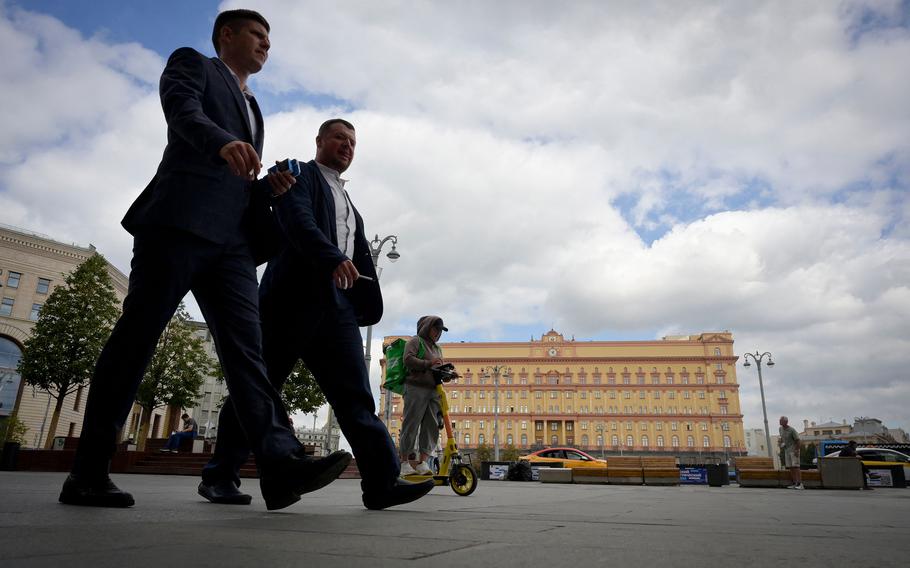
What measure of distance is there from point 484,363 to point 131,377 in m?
99.3

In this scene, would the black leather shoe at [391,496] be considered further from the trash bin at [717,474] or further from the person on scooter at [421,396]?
the trash bin at [717,474]

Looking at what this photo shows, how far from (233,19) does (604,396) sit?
98362 mm

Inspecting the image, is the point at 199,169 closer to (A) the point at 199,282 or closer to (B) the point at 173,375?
(A) the point at 199,282

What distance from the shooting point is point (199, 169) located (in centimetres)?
262

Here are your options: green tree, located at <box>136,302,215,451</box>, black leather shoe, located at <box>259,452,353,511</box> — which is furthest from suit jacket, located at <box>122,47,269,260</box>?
green tree, located at <box>136,302,215,451</box>

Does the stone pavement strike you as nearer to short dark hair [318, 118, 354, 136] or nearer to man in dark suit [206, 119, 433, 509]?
man in dark suit [206, 119, 433, 509]

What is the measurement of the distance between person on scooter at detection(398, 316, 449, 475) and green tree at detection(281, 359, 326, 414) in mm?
20067

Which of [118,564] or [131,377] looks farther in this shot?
[131,377]

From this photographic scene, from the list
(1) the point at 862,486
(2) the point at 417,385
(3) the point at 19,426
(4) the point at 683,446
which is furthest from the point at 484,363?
(2) the point at 417,385

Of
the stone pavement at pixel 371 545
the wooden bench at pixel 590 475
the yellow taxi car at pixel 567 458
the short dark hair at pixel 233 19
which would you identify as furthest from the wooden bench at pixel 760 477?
the short dark hair at pixel 233 19

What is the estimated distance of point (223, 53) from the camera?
313 centimetres

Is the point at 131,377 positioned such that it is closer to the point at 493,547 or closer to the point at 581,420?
the point at 493,547

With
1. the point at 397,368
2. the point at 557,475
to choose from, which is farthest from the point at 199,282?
the point at 557,475

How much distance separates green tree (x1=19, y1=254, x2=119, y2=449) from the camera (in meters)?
22.1
